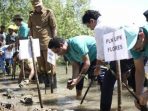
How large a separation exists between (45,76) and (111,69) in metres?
4.60

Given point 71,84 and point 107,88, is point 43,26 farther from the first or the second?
point 107,88

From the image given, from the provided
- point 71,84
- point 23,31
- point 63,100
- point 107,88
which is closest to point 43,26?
point 23,31

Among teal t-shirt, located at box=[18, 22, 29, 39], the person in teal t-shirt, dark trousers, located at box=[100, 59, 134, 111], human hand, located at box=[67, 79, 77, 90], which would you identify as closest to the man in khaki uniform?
teal t-shirt, located at box=[18, 22, 29, 39]

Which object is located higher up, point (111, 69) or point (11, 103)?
point (111, 69)

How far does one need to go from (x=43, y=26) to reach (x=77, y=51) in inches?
135

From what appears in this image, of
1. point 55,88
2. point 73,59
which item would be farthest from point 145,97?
point 55,88

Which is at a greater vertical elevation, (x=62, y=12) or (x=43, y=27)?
(x=62, y=12)

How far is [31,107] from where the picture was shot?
8023mm

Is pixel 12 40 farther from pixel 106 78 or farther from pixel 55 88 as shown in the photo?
pixel 106 78

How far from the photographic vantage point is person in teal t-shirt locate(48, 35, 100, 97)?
709 centimetres

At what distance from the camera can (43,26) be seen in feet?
35.4

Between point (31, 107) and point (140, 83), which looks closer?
point (140, 83)

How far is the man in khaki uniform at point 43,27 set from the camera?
415 inches

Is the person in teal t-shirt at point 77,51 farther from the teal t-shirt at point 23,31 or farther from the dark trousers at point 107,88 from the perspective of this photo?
the teal t-shirt at point 23,31
